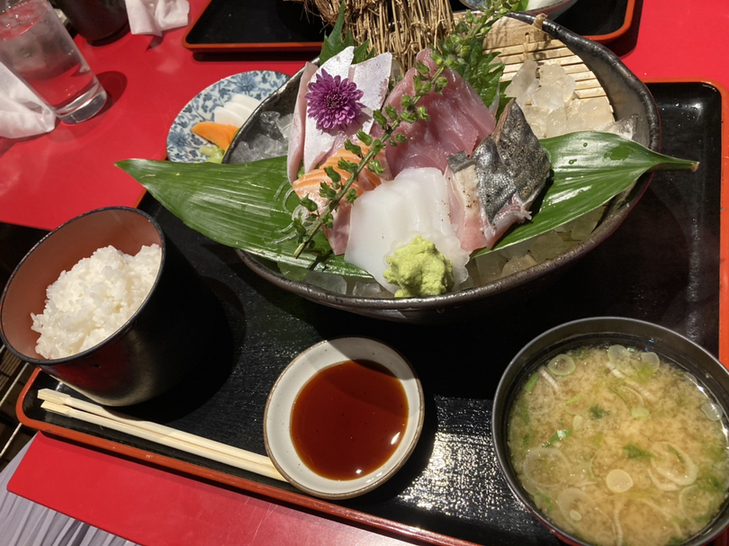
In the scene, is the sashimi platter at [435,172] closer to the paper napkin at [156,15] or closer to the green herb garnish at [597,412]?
the green herb garnish at [597,412]

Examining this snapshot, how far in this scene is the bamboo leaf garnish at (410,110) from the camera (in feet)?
4.02

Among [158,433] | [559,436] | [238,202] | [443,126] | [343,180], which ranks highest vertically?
[443,126]

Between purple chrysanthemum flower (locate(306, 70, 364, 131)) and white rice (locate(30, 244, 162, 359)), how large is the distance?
67 cm

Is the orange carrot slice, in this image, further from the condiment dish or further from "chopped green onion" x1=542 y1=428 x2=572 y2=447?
"chopped green onion" x1=542 y1=428 x2=572 y2=447

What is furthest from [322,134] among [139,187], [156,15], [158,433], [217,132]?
[156,15]

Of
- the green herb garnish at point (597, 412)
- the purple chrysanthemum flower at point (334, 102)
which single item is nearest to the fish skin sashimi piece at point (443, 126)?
the purple chrysanthemum flower at point (334, 102)

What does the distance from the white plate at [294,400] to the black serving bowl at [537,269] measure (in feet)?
0.55

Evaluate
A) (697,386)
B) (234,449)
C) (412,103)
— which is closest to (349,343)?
(234,449)

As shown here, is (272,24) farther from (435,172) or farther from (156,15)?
(435,172)

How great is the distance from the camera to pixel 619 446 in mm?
1029

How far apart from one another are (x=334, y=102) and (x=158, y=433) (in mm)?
1121

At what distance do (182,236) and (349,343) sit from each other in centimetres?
91

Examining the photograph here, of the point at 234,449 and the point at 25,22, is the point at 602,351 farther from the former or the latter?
the point at 25,22

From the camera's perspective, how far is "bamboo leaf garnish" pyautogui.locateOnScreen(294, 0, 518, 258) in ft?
4.02
